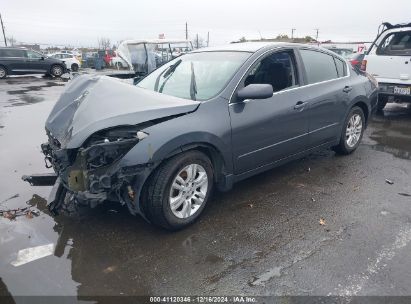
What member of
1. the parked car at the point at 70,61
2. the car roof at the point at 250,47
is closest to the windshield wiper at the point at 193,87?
the car roof at the point at 250,47

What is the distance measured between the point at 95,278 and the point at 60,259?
441 millimetres

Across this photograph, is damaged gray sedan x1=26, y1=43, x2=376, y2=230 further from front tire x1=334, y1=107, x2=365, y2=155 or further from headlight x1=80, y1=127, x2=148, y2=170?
front tire x1=334, y1=107, x2=365, y2=155

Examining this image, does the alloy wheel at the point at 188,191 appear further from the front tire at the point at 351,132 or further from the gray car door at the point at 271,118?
the front tire at the point at 351,132

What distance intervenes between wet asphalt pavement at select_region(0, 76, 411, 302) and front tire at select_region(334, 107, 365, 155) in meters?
0.55

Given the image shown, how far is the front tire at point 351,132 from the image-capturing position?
521 cm

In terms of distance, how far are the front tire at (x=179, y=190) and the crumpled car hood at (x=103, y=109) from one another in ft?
1.54

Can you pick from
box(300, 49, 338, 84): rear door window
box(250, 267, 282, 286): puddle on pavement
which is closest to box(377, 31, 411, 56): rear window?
box(300, 49, 338, 84): rear door window

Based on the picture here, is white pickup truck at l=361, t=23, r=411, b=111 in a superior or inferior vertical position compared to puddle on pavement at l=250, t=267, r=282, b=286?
superior

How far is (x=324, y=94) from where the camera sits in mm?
4598

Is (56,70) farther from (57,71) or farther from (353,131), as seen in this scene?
(353,131)

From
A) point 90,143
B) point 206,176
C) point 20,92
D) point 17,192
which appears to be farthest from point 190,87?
point 20,92

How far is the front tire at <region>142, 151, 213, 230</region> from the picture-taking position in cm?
311

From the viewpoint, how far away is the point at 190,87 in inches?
151

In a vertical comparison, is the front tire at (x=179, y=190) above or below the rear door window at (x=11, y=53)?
below
